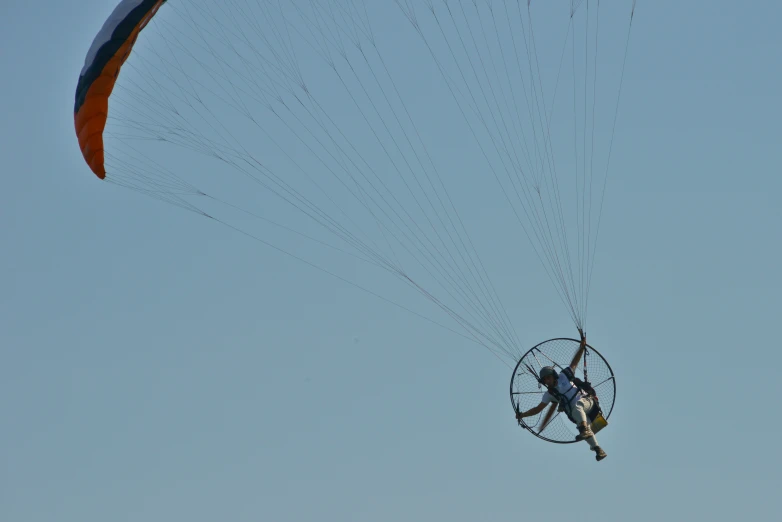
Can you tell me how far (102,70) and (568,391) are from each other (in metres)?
9.64

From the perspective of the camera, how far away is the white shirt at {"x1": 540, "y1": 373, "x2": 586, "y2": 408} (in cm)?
1894

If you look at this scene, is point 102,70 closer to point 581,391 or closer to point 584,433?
point 581,391

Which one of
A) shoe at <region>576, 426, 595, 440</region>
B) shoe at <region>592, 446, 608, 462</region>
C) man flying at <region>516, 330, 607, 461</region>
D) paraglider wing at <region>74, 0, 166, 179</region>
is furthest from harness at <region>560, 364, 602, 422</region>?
paraglider wing at <region>74, 0, 166, 179</region>

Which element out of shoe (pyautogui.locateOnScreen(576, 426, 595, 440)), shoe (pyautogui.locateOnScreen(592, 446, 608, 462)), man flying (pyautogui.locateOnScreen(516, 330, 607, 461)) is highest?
man flying (pyautogui.locateOnScreen(516, 330, 607, 461))

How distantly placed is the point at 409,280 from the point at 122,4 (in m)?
7.37

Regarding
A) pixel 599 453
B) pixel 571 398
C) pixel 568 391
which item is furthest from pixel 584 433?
pixel 568 391

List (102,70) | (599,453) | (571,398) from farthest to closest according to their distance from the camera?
1. (102,70)
2. (571,398)
3. (599,453)

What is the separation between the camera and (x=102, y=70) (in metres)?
22.2

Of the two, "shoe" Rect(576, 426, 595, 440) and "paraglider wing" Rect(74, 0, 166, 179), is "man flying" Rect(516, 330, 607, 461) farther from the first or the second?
"paraglider wing" Rect(74, 0, 166, 179)

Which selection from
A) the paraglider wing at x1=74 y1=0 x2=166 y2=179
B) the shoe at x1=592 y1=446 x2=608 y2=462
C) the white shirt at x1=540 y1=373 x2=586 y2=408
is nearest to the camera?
the shoe at x1=592 y1=446 x2=608 y2=462

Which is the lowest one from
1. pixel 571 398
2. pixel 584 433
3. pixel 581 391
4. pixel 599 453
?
pixel 599 453

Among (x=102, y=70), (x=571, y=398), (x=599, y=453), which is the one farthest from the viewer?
(x=102, y=70)

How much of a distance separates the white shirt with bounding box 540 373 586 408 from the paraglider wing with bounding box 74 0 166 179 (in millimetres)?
8671

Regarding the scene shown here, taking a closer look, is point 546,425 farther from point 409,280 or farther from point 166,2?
point 166,2
